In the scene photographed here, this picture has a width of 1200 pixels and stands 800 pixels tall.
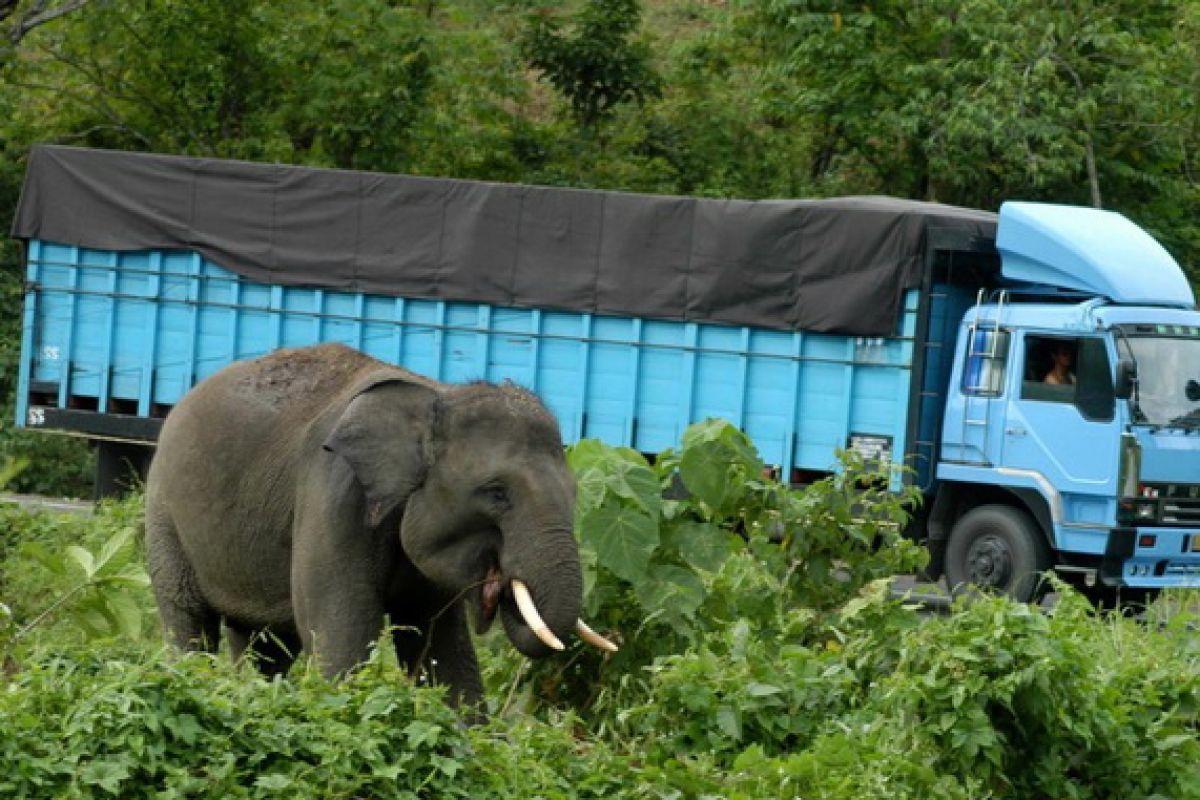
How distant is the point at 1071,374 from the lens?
55.6 feet

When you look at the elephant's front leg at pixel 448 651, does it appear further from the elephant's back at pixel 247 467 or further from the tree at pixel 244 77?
the tree at pixel 244 77

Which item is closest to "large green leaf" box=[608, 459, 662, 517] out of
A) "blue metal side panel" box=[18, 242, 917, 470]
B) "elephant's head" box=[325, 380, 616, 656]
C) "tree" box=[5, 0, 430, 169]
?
"elephant's head" box=[325, 380, 616, 656]

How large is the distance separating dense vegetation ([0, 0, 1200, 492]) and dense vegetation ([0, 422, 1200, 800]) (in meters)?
14.6

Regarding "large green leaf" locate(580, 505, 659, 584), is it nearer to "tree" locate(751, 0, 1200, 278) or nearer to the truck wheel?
the truck wheel

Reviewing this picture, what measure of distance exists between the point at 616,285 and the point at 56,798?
13364mm

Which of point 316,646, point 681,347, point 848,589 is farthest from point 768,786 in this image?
point 681,347

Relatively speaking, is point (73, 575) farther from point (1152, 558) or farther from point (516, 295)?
point (1152, 558)

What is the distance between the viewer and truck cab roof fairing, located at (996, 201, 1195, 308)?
17047 mm

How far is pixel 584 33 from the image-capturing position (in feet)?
92.6

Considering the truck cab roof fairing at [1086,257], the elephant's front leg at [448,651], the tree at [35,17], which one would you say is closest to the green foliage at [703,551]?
the elephant's front leg at [448,651]

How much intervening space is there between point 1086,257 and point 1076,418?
1.27 meters

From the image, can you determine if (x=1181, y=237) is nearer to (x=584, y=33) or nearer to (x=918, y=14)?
(x=918, y=14)

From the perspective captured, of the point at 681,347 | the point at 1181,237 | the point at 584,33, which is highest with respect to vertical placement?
the point at 584,33

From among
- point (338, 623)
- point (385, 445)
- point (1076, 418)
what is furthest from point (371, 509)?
point (1076, 418)
